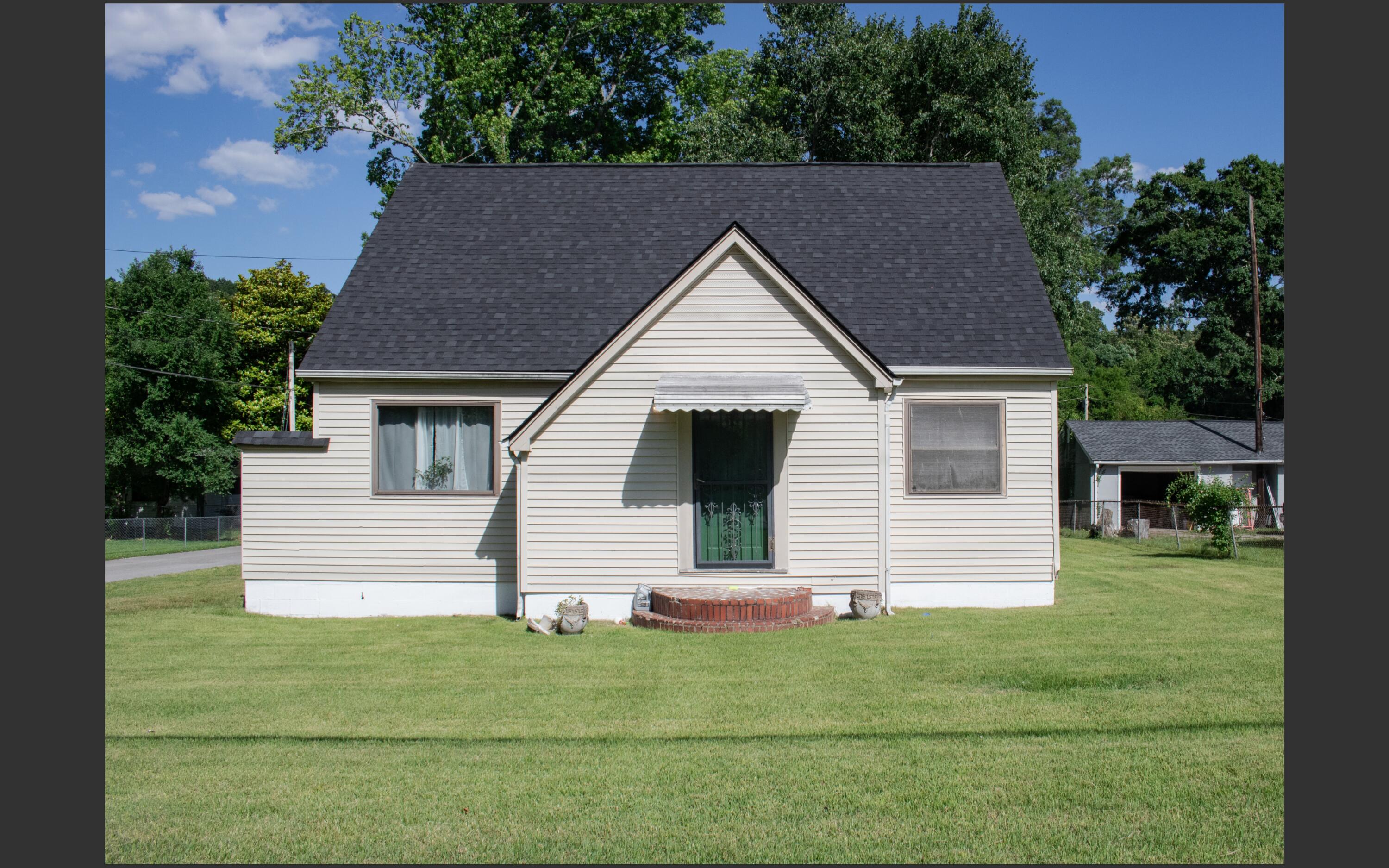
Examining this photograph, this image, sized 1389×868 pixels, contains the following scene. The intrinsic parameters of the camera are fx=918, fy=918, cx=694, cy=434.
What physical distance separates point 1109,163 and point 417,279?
62.8 meters

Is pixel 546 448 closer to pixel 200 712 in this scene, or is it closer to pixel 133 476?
pixel 200 712

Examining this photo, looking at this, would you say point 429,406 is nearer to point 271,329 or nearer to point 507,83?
point 507,83

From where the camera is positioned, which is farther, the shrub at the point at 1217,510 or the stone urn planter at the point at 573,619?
the shrub at the point at 1217,510

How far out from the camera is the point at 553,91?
31.8 meters

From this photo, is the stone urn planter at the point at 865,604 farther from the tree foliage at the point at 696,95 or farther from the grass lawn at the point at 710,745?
the tree foliage at the point at 696,95

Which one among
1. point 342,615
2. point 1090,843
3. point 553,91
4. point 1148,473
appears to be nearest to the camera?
point 1090,843

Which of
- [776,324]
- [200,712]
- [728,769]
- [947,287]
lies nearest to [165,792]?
[200,712]

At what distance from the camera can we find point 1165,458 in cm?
3566

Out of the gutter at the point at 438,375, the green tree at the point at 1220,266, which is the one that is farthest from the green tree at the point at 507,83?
the green tree at the point at 1220,266

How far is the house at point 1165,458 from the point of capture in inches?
1409

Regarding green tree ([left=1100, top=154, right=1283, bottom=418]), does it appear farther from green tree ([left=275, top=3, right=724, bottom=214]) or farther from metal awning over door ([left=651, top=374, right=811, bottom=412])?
metal awning over door ([left=651, top=374, right=811, bottom=412])

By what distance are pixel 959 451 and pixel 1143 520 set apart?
20714 mm

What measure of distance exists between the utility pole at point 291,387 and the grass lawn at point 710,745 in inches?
886

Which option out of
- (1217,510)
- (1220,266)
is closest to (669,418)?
(1217,510)
